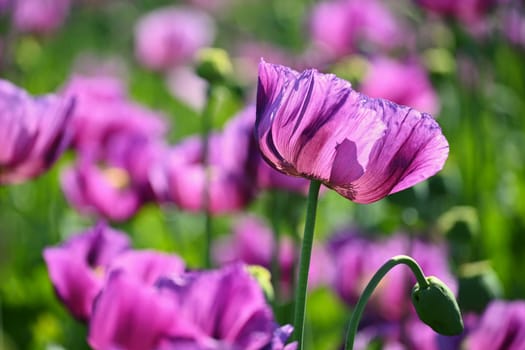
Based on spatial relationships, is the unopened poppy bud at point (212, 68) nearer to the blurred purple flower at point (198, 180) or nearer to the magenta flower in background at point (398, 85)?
the blurred purple flower at point (198, 180)

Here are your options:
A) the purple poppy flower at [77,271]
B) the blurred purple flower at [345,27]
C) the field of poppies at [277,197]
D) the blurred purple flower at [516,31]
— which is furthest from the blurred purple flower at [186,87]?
the purple poppy flower at [77,271]

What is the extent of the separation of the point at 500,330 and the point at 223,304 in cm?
27

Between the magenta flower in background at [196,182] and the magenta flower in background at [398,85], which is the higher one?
the magenta flower in background at [398,85]

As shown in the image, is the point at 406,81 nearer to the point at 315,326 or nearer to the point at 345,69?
the point at 345,69

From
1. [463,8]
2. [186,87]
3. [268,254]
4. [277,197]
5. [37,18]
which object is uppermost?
[463,8]

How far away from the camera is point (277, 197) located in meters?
1.14

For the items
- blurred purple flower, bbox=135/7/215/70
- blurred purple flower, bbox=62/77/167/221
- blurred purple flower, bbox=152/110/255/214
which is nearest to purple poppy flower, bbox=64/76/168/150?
blurred purple flower, bbox=62/77/167/221

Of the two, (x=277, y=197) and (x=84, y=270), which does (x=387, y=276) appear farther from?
(x=84, y=270)

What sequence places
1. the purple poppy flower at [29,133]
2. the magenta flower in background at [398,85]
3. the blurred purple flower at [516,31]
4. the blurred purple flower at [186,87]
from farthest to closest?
the blurred purple flower at [186,87], the blurred purple flower at [516,31], the magenta flower in background at [398,85], the purple poppy flower at [29,133]

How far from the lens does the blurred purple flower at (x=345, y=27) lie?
211 centimetres

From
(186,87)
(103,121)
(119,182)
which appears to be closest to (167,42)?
(186,87)

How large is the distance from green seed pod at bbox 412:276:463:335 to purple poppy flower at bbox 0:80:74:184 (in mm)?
423

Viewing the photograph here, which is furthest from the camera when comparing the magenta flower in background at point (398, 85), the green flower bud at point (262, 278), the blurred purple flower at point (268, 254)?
the magenta flower in background at point (398, 85)

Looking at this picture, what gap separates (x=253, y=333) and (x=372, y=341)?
425 millimetres
